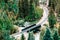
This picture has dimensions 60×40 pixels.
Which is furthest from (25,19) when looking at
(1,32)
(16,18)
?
(1,32)

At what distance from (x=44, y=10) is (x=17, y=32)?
21.3 ft

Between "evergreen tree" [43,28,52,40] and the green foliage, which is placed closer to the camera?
"evergreen tree" [43,28,52,40]

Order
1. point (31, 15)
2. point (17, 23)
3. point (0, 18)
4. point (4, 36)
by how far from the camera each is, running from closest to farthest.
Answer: point (4, 36), point (0, 18), point (17, 23), point (31, 15)

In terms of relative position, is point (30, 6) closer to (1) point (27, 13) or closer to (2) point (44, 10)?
(1) point (27, 13)

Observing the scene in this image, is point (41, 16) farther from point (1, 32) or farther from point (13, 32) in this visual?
point (1, 32)

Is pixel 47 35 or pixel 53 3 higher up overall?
pixel 53 3

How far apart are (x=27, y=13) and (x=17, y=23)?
88.1 inches

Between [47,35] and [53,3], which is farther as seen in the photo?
[53,3]

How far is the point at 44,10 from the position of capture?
28.9 metres

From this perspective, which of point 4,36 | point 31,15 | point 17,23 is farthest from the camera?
point 31,15

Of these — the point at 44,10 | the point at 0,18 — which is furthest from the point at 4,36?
the point at 44,10

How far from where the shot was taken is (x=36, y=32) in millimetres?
23312

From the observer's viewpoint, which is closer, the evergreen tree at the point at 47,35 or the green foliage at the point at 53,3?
the evergreen tree at the point at 47,35

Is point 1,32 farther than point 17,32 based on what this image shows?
No
